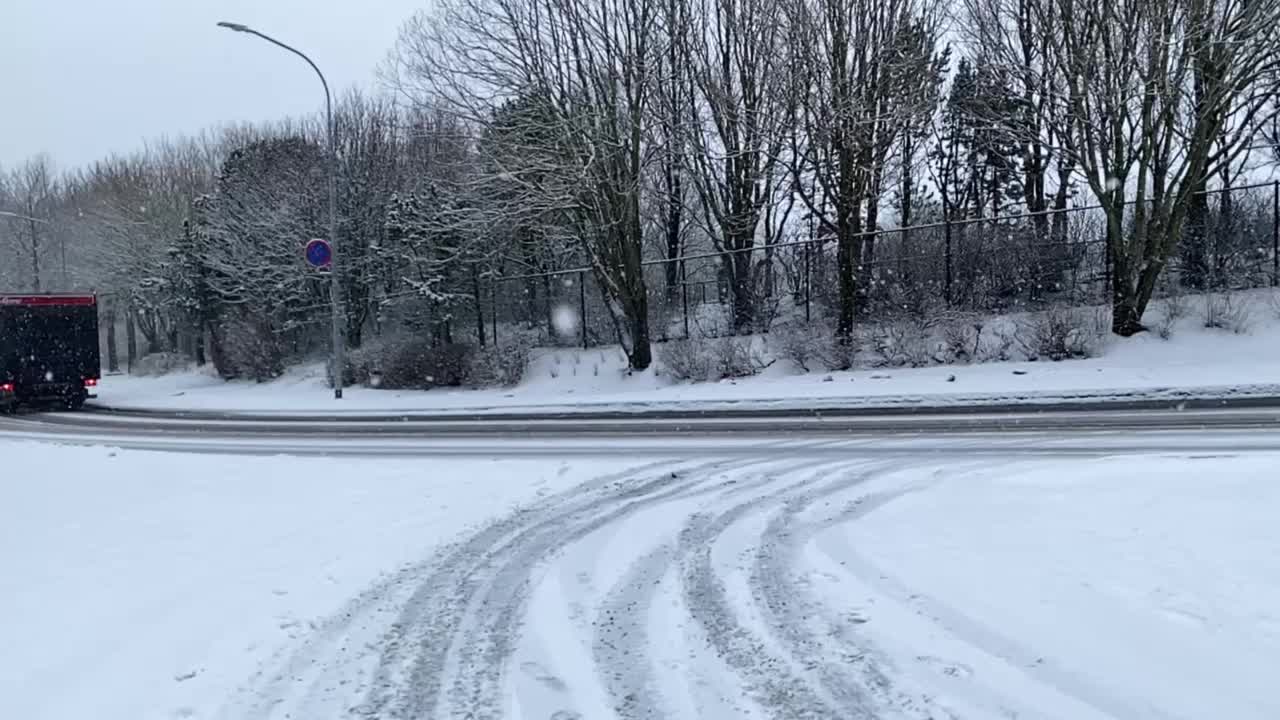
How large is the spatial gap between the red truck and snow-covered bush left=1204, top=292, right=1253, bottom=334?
94.7 ft

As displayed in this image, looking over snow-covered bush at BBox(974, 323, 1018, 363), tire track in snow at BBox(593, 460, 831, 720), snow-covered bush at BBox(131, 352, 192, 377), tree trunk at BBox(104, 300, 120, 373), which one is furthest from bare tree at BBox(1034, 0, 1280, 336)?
tree trunk at BBox(104, 300, 120, 373)

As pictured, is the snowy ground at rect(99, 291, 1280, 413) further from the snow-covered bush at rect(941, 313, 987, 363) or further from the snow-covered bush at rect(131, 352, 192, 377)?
the snow-covered bush at rect(131, 352, 192, 377)

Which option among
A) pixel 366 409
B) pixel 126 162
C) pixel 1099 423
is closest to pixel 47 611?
pixel 1099 423

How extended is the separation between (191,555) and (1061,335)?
17.3 metres

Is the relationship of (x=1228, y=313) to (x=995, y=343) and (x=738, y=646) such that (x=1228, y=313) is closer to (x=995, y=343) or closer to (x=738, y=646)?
(x=995, y=343)

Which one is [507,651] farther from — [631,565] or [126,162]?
[126,162]

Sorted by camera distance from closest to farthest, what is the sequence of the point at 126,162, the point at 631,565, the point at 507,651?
the point at 507,651 < the point at 631,565 < the point at 126,162

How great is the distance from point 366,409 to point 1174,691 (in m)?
20.3

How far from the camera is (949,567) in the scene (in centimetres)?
579

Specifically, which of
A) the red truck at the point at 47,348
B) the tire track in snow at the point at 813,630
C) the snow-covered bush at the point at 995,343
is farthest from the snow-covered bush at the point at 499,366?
the tire track in snow at the point at 813,630

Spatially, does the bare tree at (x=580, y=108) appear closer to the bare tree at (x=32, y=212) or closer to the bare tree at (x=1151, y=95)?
the bare tree at (x=1151, y=95)

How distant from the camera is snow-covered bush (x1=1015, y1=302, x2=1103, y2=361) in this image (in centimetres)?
1850

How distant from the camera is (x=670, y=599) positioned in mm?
5660

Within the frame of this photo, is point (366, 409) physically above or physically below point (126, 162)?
below
